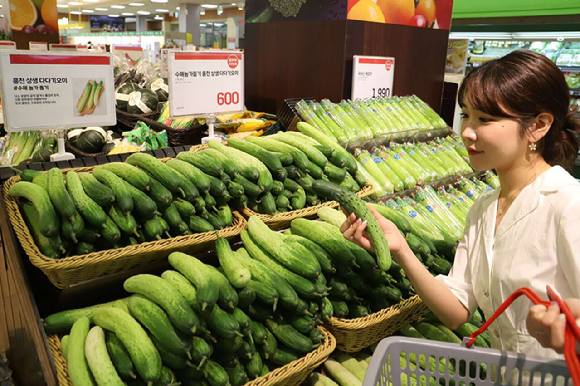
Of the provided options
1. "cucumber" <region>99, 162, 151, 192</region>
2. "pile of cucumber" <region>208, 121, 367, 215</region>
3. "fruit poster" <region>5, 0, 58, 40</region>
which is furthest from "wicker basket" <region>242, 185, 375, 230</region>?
"fruit poster" <region>5, 0, 58, 40</region>

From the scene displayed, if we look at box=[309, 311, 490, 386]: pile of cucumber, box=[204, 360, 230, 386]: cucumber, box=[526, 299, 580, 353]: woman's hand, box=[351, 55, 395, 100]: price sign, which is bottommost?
box=[309, 311, 490, 386]: pile of cucumber

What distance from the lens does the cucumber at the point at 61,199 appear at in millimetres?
1487

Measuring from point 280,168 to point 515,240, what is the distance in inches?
40.4

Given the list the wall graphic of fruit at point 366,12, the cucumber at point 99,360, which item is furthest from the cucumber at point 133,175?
the wall graphic of fruit at point 366,12

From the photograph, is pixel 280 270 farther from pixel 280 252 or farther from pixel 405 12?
pixel 405 12

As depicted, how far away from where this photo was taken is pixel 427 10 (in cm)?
385

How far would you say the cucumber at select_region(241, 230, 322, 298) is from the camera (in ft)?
5.16

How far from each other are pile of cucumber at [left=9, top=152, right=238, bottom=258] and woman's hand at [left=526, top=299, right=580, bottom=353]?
1.16 meters

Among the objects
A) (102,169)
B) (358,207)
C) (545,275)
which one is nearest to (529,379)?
(545,275)

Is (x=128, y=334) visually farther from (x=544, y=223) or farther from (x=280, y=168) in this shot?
(x=544, y=223)

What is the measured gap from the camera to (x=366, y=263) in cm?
176

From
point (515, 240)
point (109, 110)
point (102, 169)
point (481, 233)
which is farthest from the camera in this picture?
point (109, 110)

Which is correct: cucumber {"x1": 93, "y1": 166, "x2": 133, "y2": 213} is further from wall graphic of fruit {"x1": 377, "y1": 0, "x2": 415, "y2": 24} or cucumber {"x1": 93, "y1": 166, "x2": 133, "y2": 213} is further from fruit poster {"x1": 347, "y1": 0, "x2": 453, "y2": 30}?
wall graphic of fruit {"x1": 377, "y1": 0, "x2": 415, "y2": 24}

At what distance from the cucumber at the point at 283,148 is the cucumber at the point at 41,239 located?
108cm
